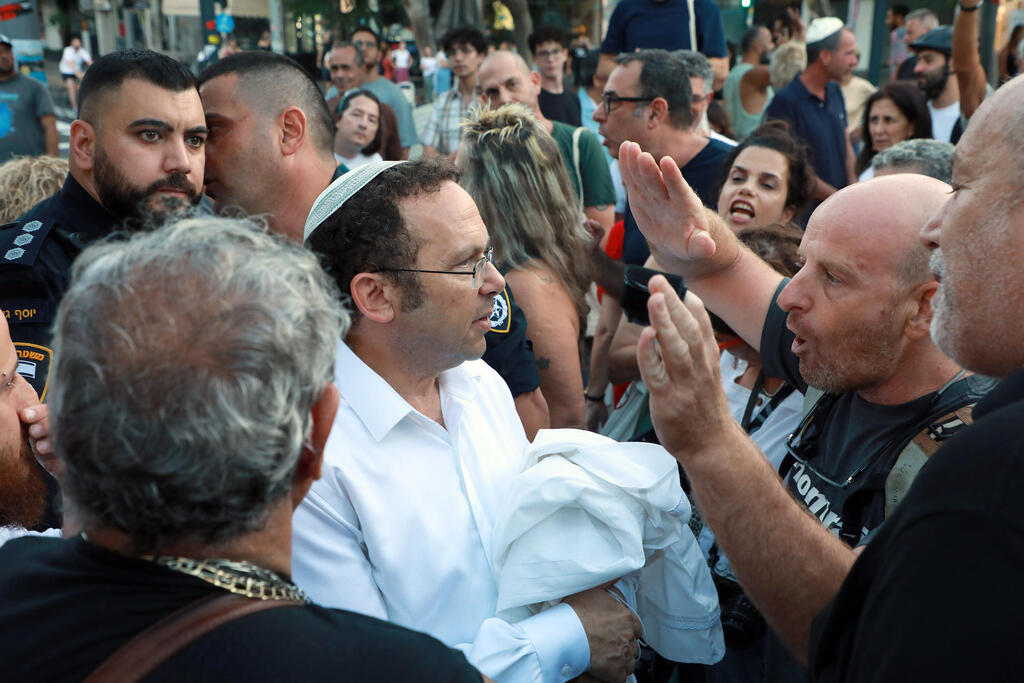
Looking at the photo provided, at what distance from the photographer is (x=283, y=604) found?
1.06 metres

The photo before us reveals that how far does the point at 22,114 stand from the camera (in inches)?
308

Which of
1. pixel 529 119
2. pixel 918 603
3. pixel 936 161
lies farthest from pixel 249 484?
pixel 936 161

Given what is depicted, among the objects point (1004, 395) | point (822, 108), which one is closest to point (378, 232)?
point (1004, 395)

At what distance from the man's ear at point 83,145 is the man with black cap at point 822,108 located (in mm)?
4426

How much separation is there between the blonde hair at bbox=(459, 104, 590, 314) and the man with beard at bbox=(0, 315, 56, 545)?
183cm

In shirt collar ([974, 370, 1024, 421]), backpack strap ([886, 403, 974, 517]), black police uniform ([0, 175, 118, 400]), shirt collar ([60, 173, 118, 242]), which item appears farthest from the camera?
shirt collar ([60, 173, 118, 242])

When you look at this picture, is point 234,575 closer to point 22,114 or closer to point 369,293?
point 369,293

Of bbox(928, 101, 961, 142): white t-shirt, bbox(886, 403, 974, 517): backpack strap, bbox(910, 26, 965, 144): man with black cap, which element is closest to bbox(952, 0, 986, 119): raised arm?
bbox(910, 26, 965, 144): man with black cap

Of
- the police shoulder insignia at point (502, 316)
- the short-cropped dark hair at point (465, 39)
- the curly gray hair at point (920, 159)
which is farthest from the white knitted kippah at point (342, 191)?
the short-cropped dark hair at point (465, 39)

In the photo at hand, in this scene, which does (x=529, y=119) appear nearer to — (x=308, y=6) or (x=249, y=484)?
(x=249, y=484)

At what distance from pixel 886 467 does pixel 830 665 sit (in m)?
0.73

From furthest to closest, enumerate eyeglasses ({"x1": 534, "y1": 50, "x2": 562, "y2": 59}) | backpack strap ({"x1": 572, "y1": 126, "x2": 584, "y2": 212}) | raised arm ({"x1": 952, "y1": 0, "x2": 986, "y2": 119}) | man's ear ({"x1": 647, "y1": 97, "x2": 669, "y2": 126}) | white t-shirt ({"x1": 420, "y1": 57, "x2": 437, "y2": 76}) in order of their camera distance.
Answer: white t-shirt ({"x1": 420, "y1": 57, "x2": 437, "y2": 76}) < eyeglasses ({"x1": 534, "y1": 50, "x2": 562, "y2": 59}) < backpack strap ({"x1": 572, "y1": 126, "x2": 584, "y2": 212}) < raised arm ({"x1": 952, "y1": 0, "x2": 986, "y2": 119}) < man's ear ({"x1": 647, "y1": 97, "x2": 669, "y2": 126})

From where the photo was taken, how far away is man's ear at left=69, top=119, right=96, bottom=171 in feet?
9.45

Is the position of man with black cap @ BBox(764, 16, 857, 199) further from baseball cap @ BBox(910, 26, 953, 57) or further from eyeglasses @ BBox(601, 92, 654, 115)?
eyeglasses @ BBox(601, 92, 654, 115)
